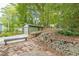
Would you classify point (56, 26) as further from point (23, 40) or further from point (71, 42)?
point (23, 40)

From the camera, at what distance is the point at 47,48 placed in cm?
210

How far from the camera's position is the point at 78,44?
6.87 ft

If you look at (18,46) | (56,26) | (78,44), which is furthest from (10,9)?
(78,44)

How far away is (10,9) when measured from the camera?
2105 mm

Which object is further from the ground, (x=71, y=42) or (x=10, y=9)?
(x=10, y=9)

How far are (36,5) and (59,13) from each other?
11.0 inches

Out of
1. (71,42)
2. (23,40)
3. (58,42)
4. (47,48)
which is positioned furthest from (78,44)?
(23,40)

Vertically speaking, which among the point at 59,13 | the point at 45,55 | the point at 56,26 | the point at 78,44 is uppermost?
the point at 59,13

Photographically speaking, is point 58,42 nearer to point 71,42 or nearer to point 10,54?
point 71,42

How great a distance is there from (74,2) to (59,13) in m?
0.21

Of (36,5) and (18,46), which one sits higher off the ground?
(36,5)

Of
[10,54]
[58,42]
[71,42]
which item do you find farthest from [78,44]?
[10,54]

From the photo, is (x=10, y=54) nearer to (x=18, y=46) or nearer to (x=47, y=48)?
(x=18, y=46)

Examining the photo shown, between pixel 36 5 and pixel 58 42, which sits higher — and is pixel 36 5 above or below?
above
